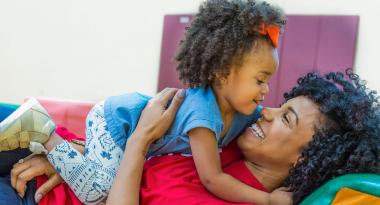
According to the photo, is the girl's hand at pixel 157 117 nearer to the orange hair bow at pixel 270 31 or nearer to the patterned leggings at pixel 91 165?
the patterned leggings at pixel 91 165

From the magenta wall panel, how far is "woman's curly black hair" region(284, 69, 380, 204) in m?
2.65

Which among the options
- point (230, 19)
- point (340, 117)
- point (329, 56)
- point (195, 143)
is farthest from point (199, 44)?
point (329, 56)

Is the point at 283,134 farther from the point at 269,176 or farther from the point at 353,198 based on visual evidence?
the point at 353,198

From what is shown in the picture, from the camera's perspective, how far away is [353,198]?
100 centimetres

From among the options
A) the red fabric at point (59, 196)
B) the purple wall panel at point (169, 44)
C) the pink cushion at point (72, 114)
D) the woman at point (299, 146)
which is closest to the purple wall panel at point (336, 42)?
the purple wall panel at point (169, 44)

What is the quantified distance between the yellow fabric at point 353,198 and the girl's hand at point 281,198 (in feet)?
0.57

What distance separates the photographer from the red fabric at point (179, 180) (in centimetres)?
116

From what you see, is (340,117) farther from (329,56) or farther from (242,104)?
(329,56)

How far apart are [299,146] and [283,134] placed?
56 mm

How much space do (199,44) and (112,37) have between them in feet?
12.2

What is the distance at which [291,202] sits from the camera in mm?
1169

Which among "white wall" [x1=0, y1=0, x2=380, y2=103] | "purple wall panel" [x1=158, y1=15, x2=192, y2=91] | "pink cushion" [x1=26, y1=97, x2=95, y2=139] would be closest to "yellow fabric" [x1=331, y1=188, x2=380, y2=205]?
"pink cushion" [x1=26, y1=97, x2=95, y2=139]

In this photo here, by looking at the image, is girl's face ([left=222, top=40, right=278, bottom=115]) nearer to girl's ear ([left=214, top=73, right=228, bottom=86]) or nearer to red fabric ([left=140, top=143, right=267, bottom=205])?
girl's ear ([left=214, top=73, right=228, bottom=86])

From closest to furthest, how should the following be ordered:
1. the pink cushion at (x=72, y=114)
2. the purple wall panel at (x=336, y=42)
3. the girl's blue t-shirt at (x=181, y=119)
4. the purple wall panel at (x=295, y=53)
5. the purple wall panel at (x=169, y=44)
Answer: the girl's blue t-shirt at (x=181, y=119), the pink cushion at (x=72, y=114), the purple wall panel at (x=336, y=42), the purple wall panel at (x=295, y=53), the purple wall panel at (x=169, y=44)
